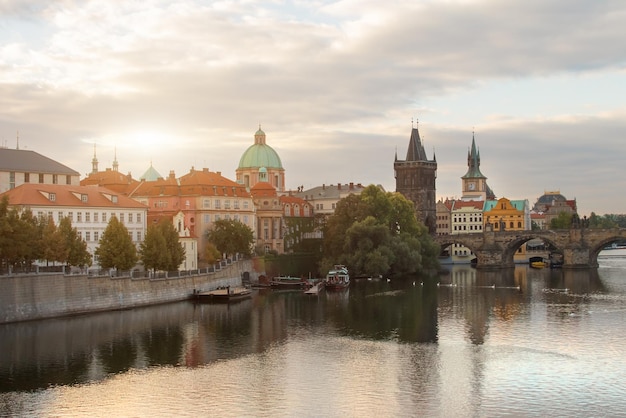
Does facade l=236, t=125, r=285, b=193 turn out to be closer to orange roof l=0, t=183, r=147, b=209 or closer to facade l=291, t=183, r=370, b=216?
facade l=291, t=183, r=370, b=216

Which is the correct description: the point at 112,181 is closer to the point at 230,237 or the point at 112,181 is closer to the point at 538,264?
the point at 230,237

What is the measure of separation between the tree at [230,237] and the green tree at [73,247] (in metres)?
26.1

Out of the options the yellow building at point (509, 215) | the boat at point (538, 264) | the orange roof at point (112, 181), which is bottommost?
the boat at point (538, 264)

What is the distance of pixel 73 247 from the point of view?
67438mm

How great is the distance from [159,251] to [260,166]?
81575mm

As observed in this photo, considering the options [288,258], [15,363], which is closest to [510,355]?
[15,363]

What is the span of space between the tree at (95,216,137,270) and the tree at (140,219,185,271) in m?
2.97

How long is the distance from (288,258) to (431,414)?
79859 mm

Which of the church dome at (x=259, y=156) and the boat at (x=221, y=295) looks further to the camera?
the church dome at (x=259, y=156)

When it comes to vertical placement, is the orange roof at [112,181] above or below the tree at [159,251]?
above

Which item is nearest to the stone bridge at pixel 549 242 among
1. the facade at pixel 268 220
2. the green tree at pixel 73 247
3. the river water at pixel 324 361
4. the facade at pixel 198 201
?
the facade at pixel 268 220

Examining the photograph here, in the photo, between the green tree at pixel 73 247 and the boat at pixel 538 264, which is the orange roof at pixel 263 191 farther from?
the green tree at pixel 73 247

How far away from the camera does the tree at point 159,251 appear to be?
243 ft

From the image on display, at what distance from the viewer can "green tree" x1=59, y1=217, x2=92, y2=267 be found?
67125 millimetres
